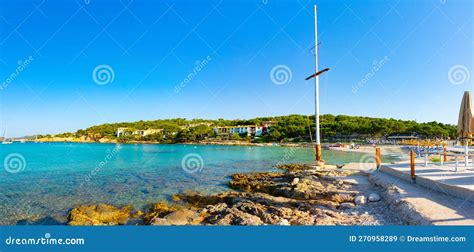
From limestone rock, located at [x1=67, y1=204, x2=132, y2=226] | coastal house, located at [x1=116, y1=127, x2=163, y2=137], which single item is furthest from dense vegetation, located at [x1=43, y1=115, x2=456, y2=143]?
limestone rock, located at [x1=67, y1=204, x2=132, y2=226]

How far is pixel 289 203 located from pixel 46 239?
265 inches

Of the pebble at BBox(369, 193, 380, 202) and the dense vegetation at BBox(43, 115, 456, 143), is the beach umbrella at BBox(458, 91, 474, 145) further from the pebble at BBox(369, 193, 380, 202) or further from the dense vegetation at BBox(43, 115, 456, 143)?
the dense vegetation at BBox(43, 115, 456, 143)

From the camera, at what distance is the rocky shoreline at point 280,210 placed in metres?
7.72

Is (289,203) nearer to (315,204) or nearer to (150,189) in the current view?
(315,204)

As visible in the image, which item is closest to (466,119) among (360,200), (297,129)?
(360,200)

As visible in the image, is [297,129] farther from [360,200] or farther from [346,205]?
[346,205]

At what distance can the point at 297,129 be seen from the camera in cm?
7988

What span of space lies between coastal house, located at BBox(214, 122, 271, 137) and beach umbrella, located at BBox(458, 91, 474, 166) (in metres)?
87.7

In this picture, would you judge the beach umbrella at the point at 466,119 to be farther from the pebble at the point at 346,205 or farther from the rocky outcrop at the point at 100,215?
the rocky outcrop at the point at 100,215

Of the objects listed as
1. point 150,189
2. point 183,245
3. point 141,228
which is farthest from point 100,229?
point 150,189

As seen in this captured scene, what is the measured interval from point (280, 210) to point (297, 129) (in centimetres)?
7262

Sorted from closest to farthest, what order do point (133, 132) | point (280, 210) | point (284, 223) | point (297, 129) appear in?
point (284, 223) < point (280, 210) < point (297, 129) < point (133, 132)

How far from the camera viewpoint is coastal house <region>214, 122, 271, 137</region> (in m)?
103

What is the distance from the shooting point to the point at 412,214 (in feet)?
20.9
